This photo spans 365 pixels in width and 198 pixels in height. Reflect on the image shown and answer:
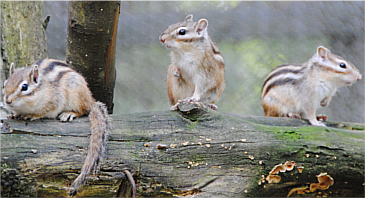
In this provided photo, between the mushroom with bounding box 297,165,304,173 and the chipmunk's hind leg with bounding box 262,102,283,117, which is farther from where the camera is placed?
the chipmunk's hind leg with bounding box 262,102,283,117

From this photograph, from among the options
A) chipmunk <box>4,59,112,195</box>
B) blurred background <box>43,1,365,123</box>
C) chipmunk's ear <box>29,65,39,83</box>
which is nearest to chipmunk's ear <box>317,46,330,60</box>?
blurred background <box>43,1,365,123</box>

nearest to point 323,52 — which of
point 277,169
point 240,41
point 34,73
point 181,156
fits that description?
point 240,41

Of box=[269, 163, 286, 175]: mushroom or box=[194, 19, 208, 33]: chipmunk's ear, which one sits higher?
box=[194, 19, 208, 33]: chipmunk's ear

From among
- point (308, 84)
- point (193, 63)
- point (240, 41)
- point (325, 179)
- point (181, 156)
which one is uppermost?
point (240, 41)

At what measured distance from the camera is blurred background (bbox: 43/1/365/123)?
3.96 metres

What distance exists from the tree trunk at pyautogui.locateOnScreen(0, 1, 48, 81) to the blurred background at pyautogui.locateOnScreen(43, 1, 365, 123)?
799 mm

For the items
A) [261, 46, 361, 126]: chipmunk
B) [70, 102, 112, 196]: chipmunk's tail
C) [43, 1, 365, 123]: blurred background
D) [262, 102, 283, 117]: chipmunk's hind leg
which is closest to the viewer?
[70, 102, 112, 196]: chipmunk's tail

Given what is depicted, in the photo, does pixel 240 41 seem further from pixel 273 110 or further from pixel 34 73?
pixel 34 73

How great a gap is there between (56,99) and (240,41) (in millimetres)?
2495

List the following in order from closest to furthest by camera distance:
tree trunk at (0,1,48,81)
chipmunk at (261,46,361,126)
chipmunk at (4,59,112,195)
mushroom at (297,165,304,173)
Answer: chipmunk at (4,59,112,195), mushroom at (297,165,304,173), tree trunk at (0,1,48,81), chipmunk at (261,46,361,126)

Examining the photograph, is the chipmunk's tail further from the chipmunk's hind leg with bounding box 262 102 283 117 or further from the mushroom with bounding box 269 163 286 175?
the chipmunk's hind leg with bounding box 262 102 283 117

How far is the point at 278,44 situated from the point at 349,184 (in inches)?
86.2

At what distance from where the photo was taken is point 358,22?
3898mm

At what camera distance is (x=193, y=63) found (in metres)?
3.03
